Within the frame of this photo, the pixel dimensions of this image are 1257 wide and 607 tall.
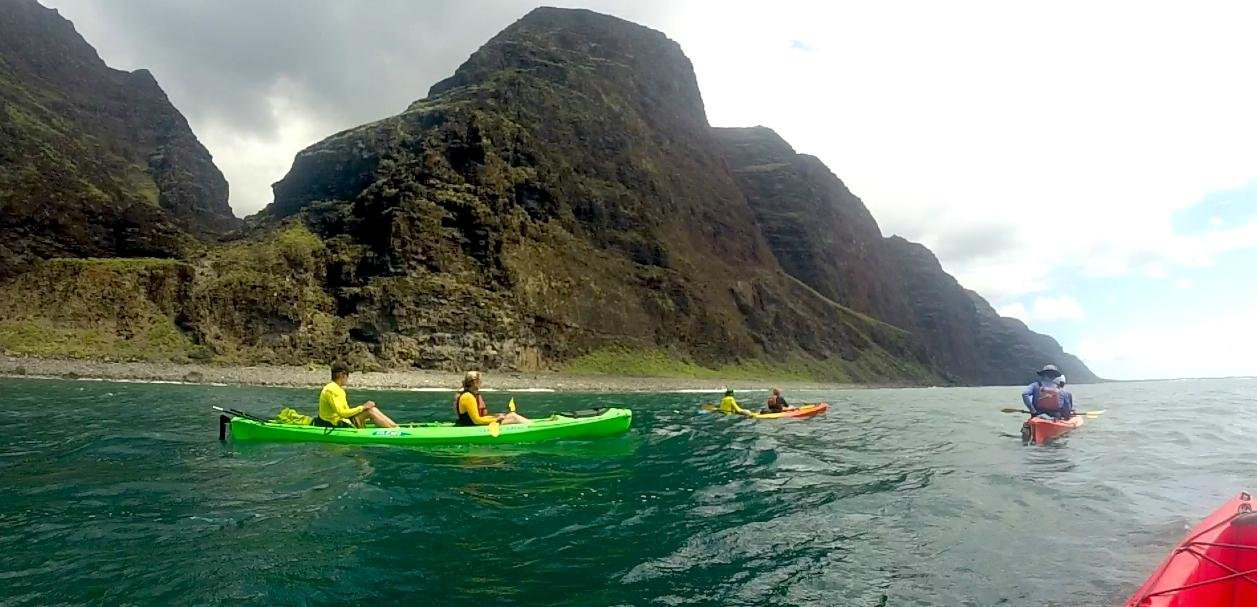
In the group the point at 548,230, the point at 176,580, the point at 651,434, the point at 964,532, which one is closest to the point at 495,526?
the point at 176,580

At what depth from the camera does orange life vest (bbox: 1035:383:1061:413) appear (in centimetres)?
2420

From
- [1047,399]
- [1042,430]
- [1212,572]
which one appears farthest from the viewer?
[1047,399]

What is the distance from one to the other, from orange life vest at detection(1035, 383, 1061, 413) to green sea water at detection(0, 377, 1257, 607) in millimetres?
2582

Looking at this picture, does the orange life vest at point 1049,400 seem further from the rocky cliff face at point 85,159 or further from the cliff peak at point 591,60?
the cliff peak at point 591,60

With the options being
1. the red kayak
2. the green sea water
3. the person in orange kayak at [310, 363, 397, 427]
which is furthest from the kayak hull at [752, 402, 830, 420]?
the red kayak

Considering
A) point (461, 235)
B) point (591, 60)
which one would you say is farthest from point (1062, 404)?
point (591, 60)

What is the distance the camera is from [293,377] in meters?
72.2

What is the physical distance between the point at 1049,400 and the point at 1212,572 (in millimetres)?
19454

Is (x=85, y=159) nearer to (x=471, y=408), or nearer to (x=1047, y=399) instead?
(x=471, y=408)

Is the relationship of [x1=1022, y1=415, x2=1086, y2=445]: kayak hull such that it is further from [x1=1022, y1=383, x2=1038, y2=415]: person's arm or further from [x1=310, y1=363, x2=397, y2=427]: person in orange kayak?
[x1=310, y1=363, x2=397, y2=427]: person in orange kayak

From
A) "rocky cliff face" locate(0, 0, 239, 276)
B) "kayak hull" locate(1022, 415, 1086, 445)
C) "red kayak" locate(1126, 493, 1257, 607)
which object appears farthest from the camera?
"rocky cliff face" locate(0, 0, 239, 276)

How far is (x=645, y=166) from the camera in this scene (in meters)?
144

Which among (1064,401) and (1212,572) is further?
(1064,401)

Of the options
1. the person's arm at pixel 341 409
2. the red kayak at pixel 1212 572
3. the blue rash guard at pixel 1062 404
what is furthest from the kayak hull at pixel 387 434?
the blue rash guard at pixel 1062 404
